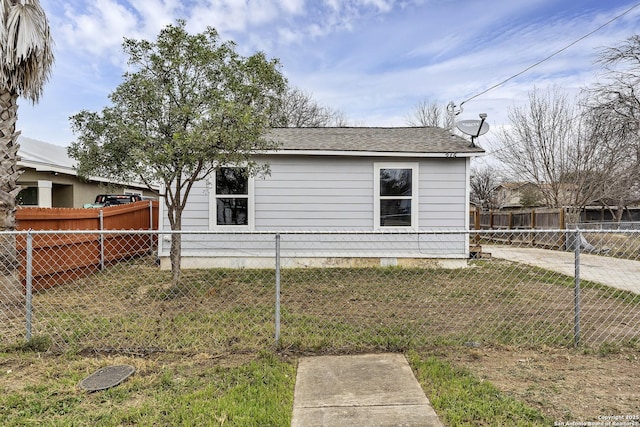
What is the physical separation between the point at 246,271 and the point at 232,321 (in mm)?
3078

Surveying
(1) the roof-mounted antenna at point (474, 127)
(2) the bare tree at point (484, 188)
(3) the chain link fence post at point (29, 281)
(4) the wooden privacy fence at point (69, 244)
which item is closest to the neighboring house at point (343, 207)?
(1) the roof-mounted antenna at point (474, 127)

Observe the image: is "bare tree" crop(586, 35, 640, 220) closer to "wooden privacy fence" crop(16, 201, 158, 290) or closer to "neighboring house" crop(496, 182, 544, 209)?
"neighboring house" crop(496, 182, 544, 209)

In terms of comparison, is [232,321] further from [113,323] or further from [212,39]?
[212,39]

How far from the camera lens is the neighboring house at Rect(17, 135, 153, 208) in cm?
1138

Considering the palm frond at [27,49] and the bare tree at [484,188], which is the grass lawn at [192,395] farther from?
the bare tree at [484,188]

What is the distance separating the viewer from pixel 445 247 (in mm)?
7926

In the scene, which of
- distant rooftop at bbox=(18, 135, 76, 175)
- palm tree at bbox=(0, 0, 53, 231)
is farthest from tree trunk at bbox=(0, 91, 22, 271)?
distant rooftop at bbox=(18, 135, 76, 175)

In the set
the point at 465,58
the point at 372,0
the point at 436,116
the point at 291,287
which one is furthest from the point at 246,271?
the point at 436,116

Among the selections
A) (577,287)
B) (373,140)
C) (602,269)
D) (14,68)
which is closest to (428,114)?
(373,140)

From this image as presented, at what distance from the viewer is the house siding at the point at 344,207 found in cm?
778

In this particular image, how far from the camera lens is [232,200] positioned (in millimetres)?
7707

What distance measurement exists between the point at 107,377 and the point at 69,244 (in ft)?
15.0

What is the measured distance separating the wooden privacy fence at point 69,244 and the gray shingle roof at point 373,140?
4.14m

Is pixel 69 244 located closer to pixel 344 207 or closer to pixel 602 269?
pixel 344 207
